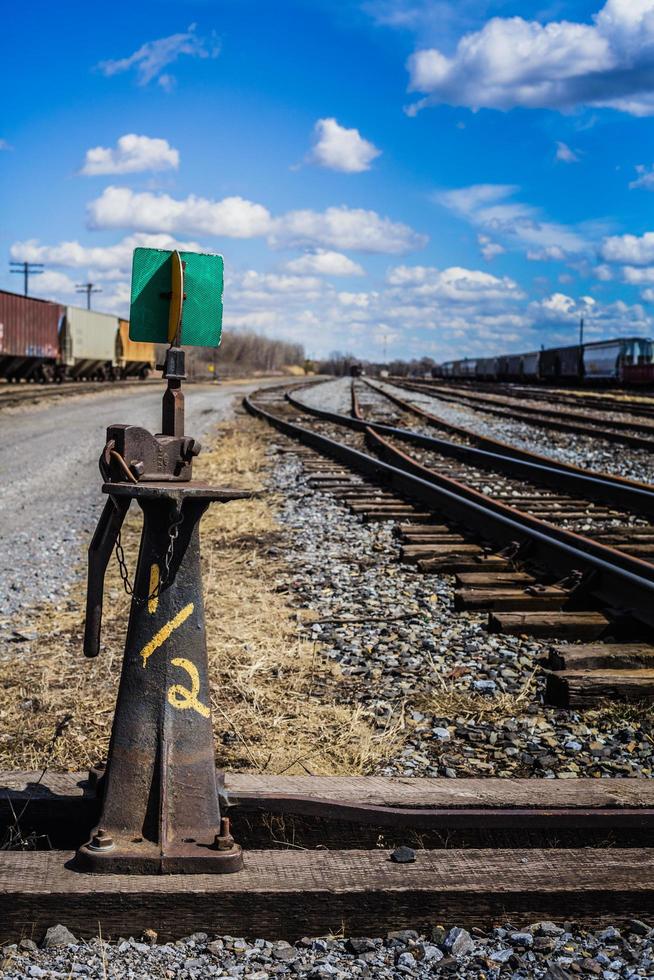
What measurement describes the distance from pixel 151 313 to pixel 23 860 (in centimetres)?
144

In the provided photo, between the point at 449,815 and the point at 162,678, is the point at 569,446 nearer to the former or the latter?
the point at 449,815

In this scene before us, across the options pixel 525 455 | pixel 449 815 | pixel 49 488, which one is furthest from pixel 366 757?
pixel 525 455

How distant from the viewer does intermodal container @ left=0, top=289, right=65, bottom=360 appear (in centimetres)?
3300

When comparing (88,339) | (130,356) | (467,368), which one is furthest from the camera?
(467,368)

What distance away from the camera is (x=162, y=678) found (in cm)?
242

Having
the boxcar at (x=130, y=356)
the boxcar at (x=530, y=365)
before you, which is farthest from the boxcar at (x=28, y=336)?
the boxcar at (x=530, y=365)

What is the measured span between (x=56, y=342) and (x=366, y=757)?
38.3m

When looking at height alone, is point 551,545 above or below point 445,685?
above

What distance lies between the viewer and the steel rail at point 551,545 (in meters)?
4.68

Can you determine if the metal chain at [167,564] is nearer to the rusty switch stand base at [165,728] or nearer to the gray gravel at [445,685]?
the rusty switch stand base at [165,728]

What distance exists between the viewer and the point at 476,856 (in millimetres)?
2418

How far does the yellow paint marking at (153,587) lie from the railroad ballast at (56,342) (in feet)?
101

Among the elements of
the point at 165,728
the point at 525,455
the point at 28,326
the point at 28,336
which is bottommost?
Answer: the point at 165,728

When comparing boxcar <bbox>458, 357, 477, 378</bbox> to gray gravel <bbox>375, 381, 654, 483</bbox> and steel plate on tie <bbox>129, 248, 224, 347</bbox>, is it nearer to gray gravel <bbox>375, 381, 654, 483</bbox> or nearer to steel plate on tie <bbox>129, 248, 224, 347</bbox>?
gray gravel <bbox>375, 381, 654, 483</bbox>
